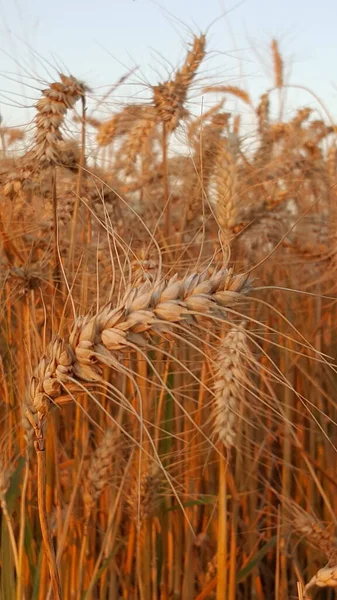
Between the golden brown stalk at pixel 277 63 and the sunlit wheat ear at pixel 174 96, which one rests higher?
the golden brown stalk at pixel 277 63

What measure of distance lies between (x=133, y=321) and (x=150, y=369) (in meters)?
1.00

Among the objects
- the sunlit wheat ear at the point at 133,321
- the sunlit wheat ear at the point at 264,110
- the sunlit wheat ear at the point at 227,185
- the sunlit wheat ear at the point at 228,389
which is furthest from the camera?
the sunlit wheat ear at the point at 264,110

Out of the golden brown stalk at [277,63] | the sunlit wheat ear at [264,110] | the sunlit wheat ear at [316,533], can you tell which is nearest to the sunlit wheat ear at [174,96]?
the sunlit wheat ear at [316,533]

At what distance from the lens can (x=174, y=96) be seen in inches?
61.8

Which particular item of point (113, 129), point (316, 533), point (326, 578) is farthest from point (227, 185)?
point (326, 578)

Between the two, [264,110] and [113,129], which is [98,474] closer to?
[113,129]

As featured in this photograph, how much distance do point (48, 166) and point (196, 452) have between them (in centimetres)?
70

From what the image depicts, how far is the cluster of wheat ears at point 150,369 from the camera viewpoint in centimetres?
90

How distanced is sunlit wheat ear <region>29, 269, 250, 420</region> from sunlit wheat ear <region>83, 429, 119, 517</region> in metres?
0.69

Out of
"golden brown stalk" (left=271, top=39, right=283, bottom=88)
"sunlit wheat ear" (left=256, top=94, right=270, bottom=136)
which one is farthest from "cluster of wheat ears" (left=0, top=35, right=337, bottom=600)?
"golden brown stalk" (left=271, top=39, right=283, bottom=88)

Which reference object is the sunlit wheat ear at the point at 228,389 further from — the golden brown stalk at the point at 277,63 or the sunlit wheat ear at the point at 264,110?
the golden brown stalk at the point at 277,63

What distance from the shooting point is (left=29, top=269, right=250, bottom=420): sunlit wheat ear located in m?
0.70

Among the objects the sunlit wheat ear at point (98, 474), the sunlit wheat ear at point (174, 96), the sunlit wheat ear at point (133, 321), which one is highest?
the sunlit wheat ear at point (174, 96)

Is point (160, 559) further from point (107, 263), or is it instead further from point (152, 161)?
point (152, 161)
